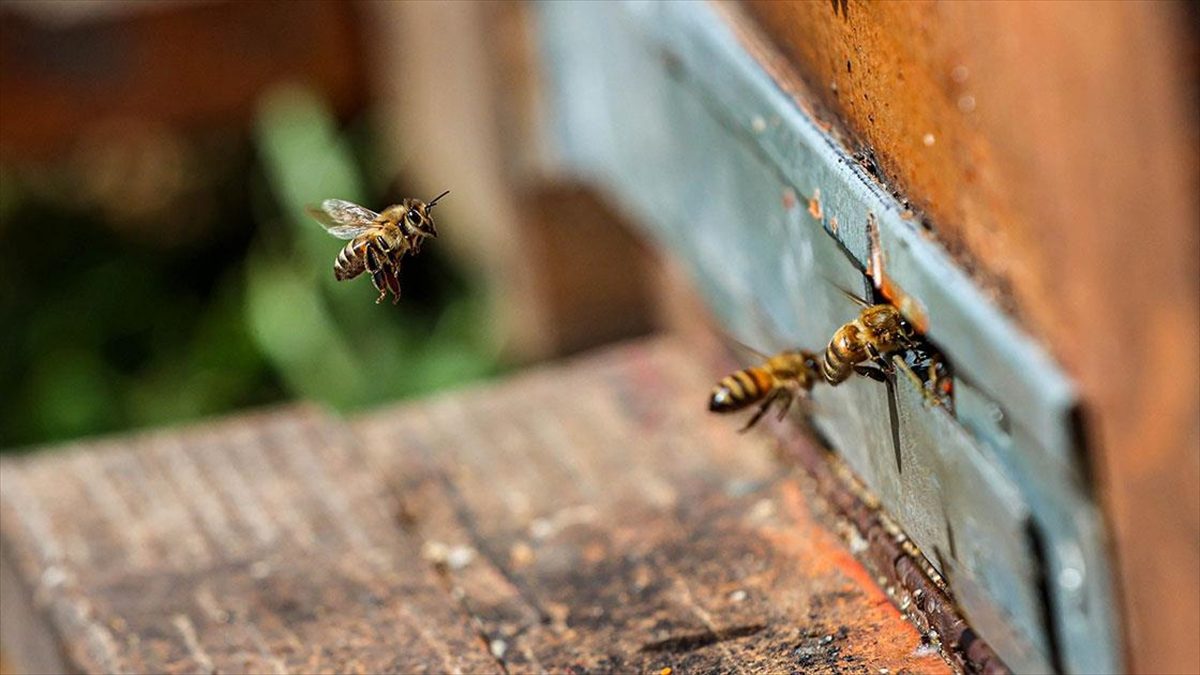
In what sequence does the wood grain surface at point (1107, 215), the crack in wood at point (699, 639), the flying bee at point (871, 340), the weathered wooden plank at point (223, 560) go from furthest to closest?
the weathered wooden plank at point (223, 560)
the crack in wood at point (699, 639)
the flying bee at point (871, 340)
the wood grain surface at point (1107, 215)

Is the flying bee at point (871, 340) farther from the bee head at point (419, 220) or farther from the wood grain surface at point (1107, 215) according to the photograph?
the bee head at point (419, 220)

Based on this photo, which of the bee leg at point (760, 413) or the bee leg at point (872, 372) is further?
the bee leg at point (760, 413)

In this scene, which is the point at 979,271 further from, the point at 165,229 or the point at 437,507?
the point at 165,229

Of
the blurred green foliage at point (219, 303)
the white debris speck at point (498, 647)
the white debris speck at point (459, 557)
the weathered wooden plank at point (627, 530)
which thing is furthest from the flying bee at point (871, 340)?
the blurred green foliage at point (219, 303)

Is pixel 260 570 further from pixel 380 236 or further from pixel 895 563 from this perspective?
pixel 895 563

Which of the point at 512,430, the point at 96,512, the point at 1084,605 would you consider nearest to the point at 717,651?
the point at 1084,605
